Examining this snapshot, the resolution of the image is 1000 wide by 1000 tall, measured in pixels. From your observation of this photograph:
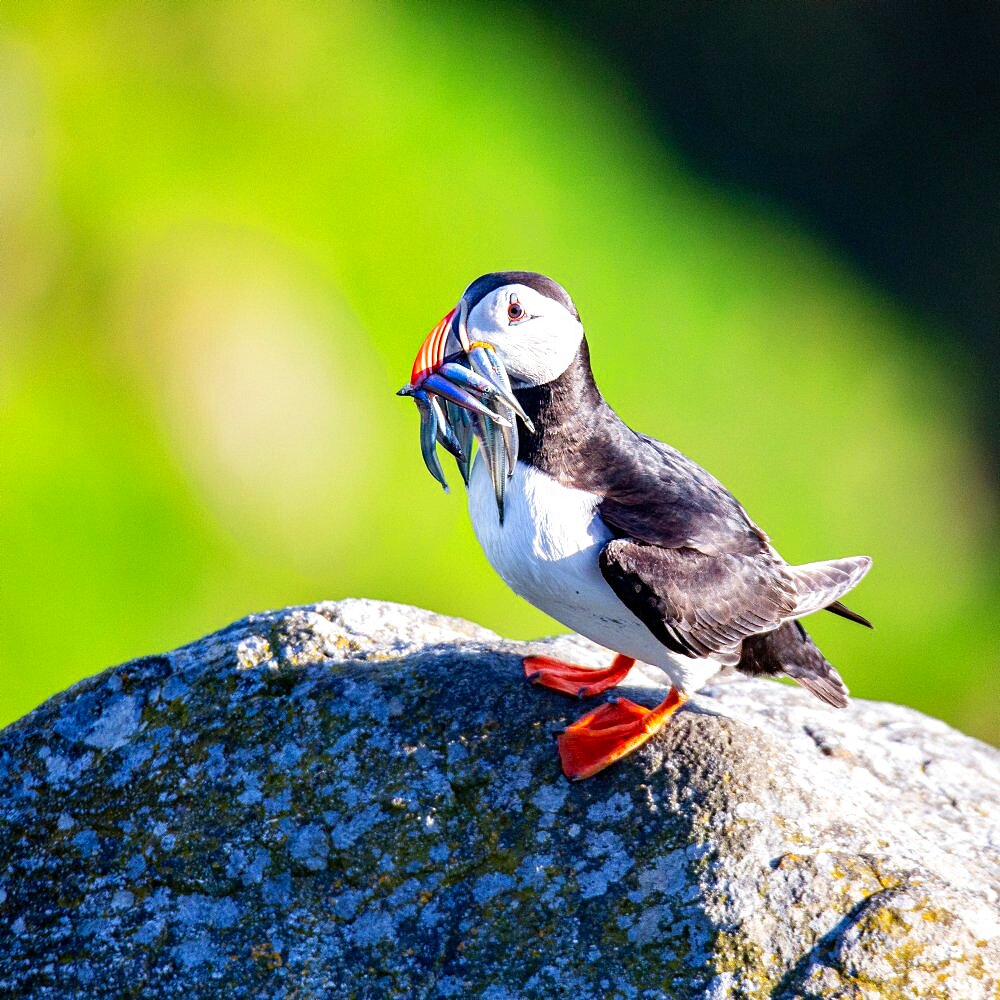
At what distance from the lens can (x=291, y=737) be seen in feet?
14.3

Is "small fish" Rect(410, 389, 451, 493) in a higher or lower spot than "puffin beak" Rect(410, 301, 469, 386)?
lower

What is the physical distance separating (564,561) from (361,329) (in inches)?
249

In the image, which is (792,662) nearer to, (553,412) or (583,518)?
(583,518)

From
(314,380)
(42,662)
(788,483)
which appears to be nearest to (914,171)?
(788,483)

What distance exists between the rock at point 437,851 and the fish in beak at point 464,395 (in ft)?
2.80

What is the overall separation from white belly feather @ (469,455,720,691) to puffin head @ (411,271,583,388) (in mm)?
430

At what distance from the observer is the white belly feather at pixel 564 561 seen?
4230mm

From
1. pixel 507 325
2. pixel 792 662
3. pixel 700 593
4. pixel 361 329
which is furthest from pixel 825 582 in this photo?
pixel 361 329

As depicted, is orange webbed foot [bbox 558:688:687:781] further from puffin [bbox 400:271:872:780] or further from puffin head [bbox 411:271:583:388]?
puffin head [bbox 411:271:583:388]

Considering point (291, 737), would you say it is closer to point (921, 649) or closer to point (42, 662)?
point (42, 662)

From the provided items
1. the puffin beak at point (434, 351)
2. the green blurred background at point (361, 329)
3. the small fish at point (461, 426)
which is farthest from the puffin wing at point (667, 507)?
the green blurred background at point (361, 329)

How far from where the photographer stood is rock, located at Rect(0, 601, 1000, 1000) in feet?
12.1

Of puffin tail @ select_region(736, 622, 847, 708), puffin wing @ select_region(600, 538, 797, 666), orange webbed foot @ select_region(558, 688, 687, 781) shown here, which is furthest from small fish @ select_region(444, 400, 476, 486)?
puffin tail @ select_region(736, 622, 847, 708)

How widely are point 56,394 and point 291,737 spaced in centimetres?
581
